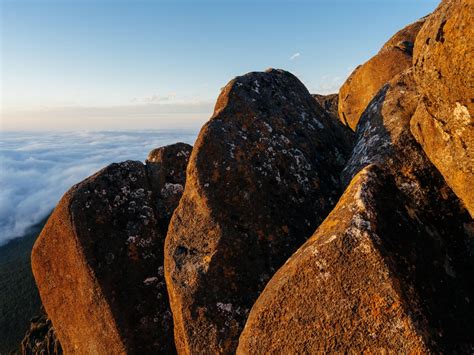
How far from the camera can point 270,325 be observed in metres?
5.56

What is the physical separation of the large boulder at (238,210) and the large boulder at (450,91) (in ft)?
9.73

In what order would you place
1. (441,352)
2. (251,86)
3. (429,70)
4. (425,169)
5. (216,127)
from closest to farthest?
(441,352)
(429,70)
(425,169)
(216,127)
(251,86)

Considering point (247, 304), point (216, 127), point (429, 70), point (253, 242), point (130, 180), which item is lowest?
point (247, 304)

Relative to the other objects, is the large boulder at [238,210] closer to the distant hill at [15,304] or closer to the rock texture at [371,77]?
the rock texture at [371,77]

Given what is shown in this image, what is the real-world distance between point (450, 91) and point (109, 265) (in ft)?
31.3

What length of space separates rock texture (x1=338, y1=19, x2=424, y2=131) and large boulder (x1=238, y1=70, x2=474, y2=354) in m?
9.62

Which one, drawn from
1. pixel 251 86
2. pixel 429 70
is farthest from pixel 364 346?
pixel 251 86

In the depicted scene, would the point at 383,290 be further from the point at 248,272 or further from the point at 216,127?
the point at 216,127

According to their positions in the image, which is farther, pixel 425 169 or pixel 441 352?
pixel 425 169

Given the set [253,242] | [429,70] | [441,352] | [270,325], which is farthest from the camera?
[253,242]

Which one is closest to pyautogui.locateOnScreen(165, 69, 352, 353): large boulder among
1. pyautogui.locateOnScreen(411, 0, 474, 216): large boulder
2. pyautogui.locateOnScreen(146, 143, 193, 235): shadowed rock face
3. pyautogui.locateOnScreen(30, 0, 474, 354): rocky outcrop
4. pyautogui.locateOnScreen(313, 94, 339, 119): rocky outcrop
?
pyautogui.locateOnScreen(30, 0, 474, 354): rocky outcrop

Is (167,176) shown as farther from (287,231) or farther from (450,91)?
(450,91)

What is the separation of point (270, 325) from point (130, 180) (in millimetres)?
7708

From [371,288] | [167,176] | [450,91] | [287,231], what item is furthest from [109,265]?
[450,91]
